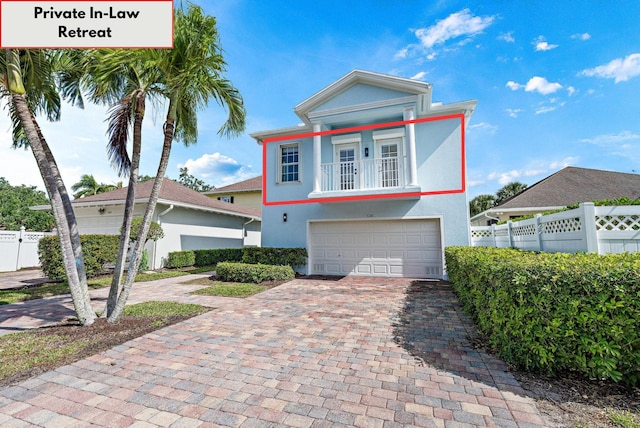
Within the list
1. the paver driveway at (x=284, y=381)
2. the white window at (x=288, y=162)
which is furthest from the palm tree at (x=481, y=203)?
the paver driveway at (x=284, y=381)

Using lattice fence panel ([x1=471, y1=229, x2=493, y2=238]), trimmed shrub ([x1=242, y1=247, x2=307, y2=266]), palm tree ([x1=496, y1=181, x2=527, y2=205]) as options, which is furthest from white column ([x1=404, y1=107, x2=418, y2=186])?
palm tree ([x1=496, y1=181, x2=527, y2=205])

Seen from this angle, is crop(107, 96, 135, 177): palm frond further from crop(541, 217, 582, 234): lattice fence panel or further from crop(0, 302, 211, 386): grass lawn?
crop(541, 217, 582, 234): lattice fence panel

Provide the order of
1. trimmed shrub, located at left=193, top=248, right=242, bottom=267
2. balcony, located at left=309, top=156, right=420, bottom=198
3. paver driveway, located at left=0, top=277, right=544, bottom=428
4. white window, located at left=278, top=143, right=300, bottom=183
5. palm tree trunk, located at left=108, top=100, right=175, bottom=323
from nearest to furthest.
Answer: paver driveway, located at left=0, top=277, right=544, bottom=428, palm tree trunk, located at left=108, top=100, right=175, bottom=323, balcony, located at left=309, top=156, right=420, bottom=198, white window, located at left=278, top=143, right=300, bottom=183, trimmed shrub, located at left=193, top=248, right=242, bottom=267

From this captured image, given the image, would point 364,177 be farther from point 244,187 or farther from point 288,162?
point 244,187

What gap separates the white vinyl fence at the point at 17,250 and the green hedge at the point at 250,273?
32.0 ft

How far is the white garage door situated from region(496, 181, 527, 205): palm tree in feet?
68.8

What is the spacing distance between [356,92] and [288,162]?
3.73 m

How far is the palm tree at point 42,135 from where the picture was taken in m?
4.07

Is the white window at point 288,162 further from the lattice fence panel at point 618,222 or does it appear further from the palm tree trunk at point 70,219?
the lattice fence panel at point 618,222

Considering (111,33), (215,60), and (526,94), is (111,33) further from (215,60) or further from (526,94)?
(526,94)

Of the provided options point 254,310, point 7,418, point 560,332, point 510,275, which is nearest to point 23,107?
point 7,418

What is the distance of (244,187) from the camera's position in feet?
71.5

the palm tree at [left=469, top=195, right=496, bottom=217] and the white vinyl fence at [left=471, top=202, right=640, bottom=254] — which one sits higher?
the palm tree at [left=469, top=195, right=496, bottom=217]

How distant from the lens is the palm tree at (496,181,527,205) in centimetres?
2594
